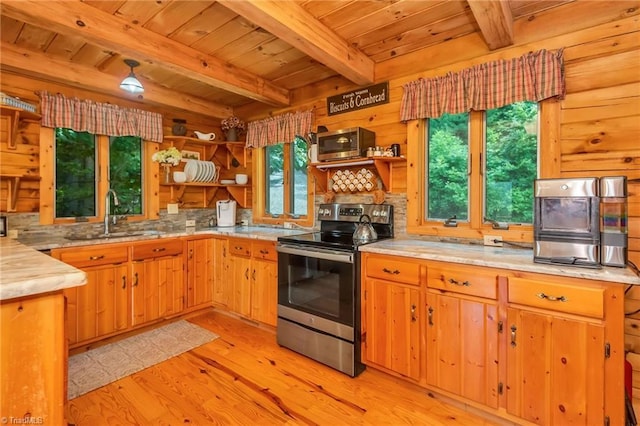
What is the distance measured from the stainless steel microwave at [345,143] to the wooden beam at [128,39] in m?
0.94

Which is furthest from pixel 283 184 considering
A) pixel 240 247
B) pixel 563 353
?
pixel 563 353

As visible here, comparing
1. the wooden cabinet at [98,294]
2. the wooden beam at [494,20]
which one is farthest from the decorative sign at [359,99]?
the wooden cabinet at [98,294]

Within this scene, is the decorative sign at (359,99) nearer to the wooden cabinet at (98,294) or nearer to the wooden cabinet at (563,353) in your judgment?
the wooden cabinet at (563,353)

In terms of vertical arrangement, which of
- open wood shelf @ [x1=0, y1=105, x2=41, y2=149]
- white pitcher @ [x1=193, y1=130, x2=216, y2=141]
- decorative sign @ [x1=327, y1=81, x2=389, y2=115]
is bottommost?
open wood shelf @ [x1=0, y1=105, x2=41, y2=149]

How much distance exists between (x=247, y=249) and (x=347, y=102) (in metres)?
1.74

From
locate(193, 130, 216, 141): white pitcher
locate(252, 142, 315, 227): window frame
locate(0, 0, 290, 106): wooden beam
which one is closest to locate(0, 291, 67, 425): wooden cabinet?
locate(0, 0, 290, 106): wooden beam

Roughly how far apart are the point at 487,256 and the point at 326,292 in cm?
115

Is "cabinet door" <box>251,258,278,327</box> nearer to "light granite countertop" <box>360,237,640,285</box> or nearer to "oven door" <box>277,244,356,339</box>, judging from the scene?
"oven door" <box>277,244,356,339</box>

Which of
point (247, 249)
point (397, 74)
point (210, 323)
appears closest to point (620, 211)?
point (397, 74)

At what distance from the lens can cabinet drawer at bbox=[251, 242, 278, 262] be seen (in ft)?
9.71

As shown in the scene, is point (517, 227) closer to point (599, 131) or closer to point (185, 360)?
point (599, 131)

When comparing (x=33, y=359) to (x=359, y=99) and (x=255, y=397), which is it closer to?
(x=255, y=397)

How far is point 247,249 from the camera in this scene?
125 inches

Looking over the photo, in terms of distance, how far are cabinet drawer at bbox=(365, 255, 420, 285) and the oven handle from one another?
161mm
